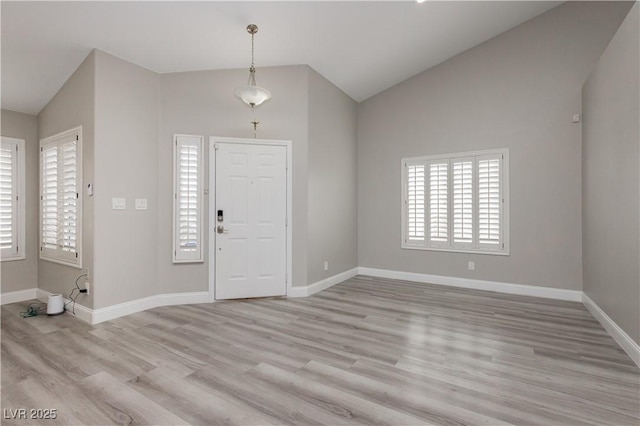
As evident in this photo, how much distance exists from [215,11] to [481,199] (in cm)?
435

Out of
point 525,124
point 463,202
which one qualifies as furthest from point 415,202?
point 525,124

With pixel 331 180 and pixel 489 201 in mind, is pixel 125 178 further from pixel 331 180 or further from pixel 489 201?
pixel 489 201

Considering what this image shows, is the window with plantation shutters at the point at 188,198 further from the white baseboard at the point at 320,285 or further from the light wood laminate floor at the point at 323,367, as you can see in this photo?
the white baseboard at the point at 320,285

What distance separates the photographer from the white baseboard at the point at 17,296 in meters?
4.24

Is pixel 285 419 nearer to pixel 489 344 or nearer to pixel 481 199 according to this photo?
pixel 489 344

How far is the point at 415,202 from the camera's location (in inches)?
213

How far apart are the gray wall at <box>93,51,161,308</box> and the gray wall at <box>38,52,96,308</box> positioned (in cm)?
9

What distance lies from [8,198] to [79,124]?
1779mm

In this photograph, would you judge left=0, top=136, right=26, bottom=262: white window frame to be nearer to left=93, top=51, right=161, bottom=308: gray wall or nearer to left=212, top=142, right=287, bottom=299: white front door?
left=93, top=51, right=161, bottom=308: gray wall

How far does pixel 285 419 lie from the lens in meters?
1.87

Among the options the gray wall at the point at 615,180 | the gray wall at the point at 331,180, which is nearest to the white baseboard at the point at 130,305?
the gray wall at the point at 331,180

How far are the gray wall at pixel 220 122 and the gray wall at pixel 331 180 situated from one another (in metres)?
0.16

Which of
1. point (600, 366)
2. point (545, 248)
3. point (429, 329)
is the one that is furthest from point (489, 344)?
point (545, 248)

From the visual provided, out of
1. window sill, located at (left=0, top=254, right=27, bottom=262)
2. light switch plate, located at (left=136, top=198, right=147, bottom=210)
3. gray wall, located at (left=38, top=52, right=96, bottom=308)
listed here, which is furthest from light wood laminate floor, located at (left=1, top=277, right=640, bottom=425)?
light switch plate, located at (left=136, top=198, right=147, bottom=210)
